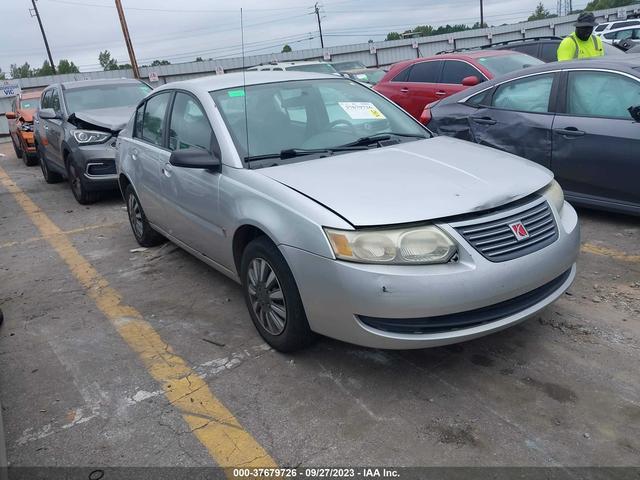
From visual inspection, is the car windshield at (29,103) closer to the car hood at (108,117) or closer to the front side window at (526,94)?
the car hood at (108,117)

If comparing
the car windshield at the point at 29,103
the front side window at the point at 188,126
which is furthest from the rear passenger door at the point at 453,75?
the car windshield at the point at 29,103

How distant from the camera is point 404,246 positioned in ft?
8.84

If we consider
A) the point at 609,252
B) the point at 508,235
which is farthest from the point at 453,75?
the point at 508,235

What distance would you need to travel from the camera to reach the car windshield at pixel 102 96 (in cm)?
862

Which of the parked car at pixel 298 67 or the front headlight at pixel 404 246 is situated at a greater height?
the parked car at pixel 298 67

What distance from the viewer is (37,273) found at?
5305 millimetres

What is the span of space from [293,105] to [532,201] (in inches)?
71.8

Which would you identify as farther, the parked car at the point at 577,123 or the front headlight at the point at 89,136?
the front headlight at the point at 89,136

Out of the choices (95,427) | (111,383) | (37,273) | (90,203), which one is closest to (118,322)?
(111,383)

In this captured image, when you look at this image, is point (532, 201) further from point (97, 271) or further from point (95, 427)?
point (97, 271)

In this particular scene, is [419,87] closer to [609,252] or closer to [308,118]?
[609,252]

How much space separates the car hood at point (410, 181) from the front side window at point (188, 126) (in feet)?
2.56

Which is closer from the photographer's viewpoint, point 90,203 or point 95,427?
point 95,427

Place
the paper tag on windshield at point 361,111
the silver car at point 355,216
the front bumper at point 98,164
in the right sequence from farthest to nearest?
the front bumper at point 98,164
the paper tag on windshield at point 361,111
the silver car at point 355,216
